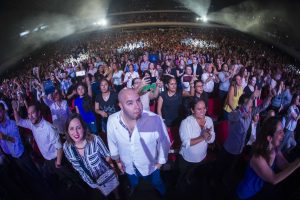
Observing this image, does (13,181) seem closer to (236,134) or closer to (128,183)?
(128,183)

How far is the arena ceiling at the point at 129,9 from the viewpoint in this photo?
7355mm

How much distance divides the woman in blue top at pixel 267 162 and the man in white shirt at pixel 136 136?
949mm

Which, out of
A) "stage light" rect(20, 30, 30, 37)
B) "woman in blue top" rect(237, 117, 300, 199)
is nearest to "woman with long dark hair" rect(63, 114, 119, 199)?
"woman in blue top" rect(237, 117, 300, 199)

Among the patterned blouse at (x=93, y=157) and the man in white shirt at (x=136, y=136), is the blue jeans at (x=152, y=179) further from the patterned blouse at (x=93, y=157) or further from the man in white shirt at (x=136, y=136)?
the patterned blouse at (x=93, y=157)

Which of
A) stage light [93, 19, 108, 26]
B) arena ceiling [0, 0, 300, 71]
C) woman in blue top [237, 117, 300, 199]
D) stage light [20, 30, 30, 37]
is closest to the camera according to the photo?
woman in blue top [237, 117, 300, 199]

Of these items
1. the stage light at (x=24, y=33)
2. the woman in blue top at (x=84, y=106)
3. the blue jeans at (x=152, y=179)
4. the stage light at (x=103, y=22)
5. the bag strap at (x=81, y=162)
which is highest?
the stage light at (x=103, y=22)

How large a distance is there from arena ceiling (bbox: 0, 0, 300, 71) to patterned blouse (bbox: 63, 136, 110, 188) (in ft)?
18.3

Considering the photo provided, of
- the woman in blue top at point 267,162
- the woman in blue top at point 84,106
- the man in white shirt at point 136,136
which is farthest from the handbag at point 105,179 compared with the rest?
the woman in blue top at point 84,106

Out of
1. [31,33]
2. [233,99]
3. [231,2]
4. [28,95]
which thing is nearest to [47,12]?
[31,33]

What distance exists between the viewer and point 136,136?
2.54 meters

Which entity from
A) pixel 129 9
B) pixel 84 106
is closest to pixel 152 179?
pixel 84 106

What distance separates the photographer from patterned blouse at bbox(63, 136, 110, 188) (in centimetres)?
253

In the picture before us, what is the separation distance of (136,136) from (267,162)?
134cm

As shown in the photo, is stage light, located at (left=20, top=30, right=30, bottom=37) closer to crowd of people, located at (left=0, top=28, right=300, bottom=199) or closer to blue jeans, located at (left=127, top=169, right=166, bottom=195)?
crowd of people, located at (left=0, top=28, right=300, bottom=199)
